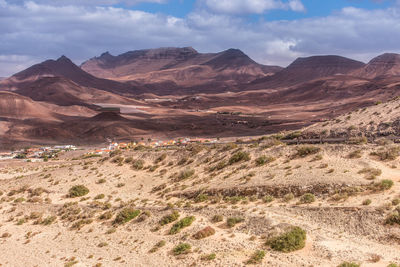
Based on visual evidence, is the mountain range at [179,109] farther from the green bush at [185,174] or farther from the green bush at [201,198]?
the green bush at [201,198]

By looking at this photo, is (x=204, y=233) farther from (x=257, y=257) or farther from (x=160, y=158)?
(x=160, y=158)

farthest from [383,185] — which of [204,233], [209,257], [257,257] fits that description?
[209,257]

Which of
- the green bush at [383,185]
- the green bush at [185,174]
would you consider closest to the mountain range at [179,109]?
the green bush at [185,174]

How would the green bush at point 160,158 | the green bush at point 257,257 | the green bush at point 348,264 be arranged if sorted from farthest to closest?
the green bush at point 160,158
the green bush at point 257,257
the green bush at point 348,264

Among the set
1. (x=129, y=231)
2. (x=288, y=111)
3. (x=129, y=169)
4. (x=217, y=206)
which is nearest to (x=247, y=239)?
(x=217, y=206)

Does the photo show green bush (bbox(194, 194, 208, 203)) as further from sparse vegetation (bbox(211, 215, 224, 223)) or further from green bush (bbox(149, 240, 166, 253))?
green bush (bbox(149, 240, 166, 253))
